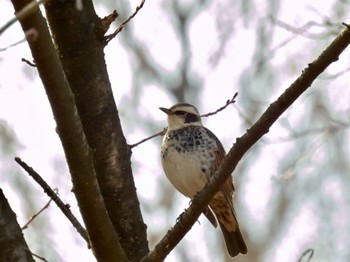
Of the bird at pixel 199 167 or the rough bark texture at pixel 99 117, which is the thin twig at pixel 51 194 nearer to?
the rough bark texture at pixel 99 117

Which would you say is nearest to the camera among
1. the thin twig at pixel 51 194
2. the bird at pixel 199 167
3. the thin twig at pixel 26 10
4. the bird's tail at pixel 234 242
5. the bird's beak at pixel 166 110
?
the thin twig at pixel 26 10

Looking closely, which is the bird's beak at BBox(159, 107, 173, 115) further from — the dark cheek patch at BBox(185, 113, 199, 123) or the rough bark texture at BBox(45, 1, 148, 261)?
the rough bark texture at BBox(45, 1, 148, 261)

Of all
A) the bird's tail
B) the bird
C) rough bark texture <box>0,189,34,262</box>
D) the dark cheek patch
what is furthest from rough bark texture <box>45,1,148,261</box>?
the dark cheek patch

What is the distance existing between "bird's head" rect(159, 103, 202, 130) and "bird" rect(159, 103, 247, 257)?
121mm

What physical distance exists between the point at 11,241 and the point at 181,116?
4.20 m

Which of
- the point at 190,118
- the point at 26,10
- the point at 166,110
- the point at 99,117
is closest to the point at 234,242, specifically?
the point at 190,118

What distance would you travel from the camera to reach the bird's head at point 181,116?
746 centimetres

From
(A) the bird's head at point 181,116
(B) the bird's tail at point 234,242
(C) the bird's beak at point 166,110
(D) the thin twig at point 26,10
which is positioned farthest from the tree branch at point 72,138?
(C) the bird's beak at point 166,110

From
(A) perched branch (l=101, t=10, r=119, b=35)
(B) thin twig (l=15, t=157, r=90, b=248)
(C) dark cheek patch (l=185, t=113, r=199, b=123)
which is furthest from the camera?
(C) dark cheek patch (l=185, t=113, r=199, b=123)

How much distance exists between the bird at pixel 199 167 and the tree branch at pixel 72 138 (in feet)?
9.05

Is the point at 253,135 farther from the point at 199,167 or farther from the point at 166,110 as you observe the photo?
the point at 166,110

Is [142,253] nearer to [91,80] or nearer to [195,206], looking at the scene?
[195,206]

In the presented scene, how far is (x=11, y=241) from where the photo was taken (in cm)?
355

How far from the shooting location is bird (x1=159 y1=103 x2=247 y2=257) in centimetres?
667
